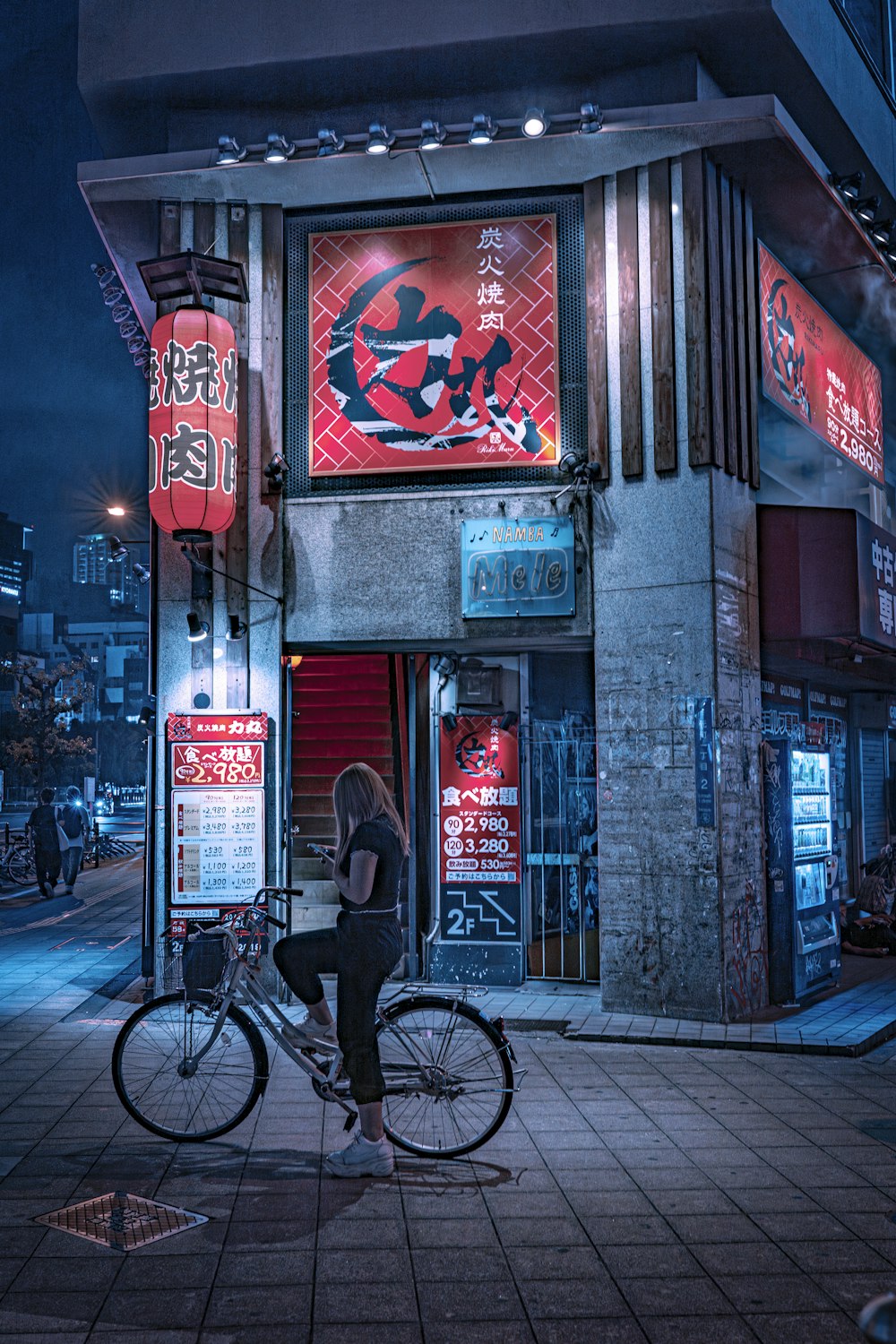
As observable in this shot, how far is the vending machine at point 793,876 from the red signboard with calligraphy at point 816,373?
3764 millimetres

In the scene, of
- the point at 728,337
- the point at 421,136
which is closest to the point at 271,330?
the point at 421,136

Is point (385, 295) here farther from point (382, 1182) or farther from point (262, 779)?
point (382, 1182)

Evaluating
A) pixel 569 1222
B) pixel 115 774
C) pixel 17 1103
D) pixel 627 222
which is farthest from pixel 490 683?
pixel 115 774

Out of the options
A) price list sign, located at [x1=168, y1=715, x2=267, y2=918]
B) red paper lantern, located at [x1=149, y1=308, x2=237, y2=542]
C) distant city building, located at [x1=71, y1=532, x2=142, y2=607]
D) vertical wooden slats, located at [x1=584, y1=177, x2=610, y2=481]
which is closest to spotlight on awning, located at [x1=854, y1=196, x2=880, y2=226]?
vertical wooden slats, located at [x1=584, y1=177, x2=610, y2=481]

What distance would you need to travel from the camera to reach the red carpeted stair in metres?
12.5

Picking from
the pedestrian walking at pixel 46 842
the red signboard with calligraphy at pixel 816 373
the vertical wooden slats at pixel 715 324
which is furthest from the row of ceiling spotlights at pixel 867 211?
the pedestrian walking at pixel 46 842

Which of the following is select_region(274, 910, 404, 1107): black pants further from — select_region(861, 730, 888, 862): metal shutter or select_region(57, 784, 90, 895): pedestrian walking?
select_region(57, 784, 90, 895): pedestrian walking

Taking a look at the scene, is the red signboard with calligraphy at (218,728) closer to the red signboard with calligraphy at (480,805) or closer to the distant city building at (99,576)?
the red signboard with calligraphy at (480,805)

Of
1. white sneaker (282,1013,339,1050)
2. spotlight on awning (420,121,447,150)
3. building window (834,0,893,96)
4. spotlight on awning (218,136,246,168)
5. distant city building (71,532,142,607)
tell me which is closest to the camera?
white sneaker (282,1013,339,1050)

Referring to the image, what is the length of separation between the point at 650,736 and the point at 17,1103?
18.6 ft

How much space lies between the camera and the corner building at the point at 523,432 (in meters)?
10.1

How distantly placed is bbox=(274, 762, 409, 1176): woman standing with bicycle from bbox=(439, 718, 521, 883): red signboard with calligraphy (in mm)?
5296

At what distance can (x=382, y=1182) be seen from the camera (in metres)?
5.89

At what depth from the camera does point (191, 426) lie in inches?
400
